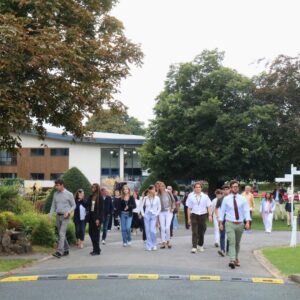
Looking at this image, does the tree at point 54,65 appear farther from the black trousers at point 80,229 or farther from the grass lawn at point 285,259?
the grass lawn at point 285,259

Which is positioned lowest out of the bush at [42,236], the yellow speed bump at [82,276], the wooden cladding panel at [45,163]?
the yellow speed bump at [82,276]

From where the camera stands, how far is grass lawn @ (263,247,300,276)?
12233 mm

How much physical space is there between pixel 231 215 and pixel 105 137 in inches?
1684

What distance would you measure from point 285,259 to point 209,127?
21412 mm

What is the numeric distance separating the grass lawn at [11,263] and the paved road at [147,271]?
0.36 metres

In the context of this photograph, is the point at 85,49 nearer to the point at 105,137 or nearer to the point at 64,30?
the point at 64,30

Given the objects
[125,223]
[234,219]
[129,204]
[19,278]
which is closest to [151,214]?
[129,204]

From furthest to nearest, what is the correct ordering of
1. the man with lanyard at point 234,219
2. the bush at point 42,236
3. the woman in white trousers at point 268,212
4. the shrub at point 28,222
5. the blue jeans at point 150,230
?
the woman in white trousers at point 268,212 < the shrub at point 28,222 < the bush at point 42,236 < the blue jeans at point 150,230 < the man with lanyard at point 234,219

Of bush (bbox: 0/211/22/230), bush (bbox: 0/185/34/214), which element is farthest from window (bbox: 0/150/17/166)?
bush (bbox: 0/211/22/230)

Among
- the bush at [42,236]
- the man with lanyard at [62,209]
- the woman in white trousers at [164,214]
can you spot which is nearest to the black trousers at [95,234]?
the man with lanyard at [62,209]

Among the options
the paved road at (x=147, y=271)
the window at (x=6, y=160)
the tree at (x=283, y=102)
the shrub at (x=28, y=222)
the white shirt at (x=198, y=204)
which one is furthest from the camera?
the window at (x=6, y=160)

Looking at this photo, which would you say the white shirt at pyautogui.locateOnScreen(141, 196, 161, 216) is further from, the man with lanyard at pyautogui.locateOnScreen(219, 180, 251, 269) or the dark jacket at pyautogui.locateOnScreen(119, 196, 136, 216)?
the man with lanyard at pyautogui.locateOnScreen(219, 180, 251, 269)

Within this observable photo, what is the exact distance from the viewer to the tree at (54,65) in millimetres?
11773

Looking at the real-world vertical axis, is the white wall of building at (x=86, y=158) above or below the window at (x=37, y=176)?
above
